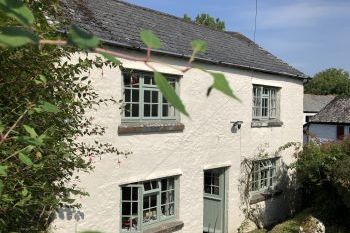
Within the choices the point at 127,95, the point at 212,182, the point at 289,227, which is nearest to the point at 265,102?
the point at 212,182

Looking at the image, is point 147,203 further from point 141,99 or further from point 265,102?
point 265,102

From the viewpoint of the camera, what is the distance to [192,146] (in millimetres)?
11656

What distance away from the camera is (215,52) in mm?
13164

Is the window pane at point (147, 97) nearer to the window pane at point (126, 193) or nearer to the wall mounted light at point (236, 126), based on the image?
the window pane at point (126, 193)

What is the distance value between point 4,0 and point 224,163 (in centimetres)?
1215

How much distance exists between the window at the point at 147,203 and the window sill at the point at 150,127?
4.04 feet

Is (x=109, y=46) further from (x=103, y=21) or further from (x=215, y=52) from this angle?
(x=215, y=52)

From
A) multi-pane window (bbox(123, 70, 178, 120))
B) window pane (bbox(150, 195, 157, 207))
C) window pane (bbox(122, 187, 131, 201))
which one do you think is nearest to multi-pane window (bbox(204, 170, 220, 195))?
window pane (bbox(150, 195, 157, 207))

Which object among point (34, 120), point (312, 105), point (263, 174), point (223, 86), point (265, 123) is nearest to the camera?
point (223, 86)

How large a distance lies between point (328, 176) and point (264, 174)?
226cm

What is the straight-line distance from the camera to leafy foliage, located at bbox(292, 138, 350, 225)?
13555 mm

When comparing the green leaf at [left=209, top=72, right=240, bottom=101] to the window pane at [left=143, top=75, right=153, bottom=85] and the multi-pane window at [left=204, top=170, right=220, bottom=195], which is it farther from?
the multi-pane window at [left=204, top=170, right=220, bottom=195]

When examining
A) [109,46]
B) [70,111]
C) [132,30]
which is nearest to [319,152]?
[132,30]

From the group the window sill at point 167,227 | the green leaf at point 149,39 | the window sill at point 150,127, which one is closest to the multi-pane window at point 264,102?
the window sill at point 150,127
